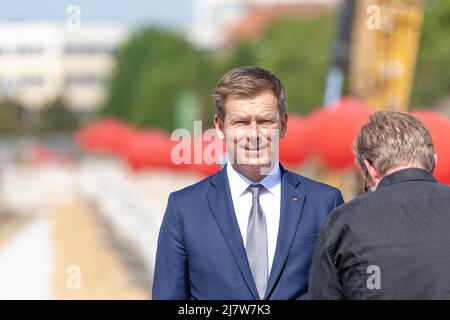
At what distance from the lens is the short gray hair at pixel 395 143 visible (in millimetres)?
3361

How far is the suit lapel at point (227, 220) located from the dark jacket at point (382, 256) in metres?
0.36

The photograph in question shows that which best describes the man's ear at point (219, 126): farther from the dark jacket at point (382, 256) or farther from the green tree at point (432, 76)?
the green tree at point (432, 76)

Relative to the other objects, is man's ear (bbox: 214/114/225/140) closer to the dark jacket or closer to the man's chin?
the man's chin

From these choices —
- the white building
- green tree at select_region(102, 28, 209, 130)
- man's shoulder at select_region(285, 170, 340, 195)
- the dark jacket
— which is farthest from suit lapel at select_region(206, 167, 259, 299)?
the white building

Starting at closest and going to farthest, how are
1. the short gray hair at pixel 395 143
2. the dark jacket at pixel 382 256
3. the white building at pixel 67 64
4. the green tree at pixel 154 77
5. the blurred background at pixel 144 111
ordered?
1. the dark jacket at pixel 382 256
2. the short gray hair at pixel 395 143
3. the blurred background at pixel 144 111
4. the green tree at pixel 154 77
5. the white building at pixel 67 64

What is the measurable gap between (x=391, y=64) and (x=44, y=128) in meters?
77.4

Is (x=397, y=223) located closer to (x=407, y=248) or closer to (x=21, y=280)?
(x=407, y=248)

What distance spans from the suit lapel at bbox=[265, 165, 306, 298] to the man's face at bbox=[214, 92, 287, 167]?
111mm

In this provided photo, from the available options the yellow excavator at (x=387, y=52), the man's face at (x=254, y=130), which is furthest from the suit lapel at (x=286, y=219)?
the yellow excavator at (x=387, y=52)

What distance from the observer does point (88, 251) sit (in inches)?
861

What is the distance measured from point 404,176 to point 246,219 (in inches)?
22.9

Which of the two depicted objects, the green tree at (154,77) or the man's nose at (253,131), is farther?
the green tree at (154,77)

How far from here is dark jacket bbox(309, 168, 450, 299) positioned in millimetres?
3254

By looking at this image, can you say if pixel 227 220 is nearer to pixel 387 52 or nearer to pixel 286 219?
pixel 286 219
